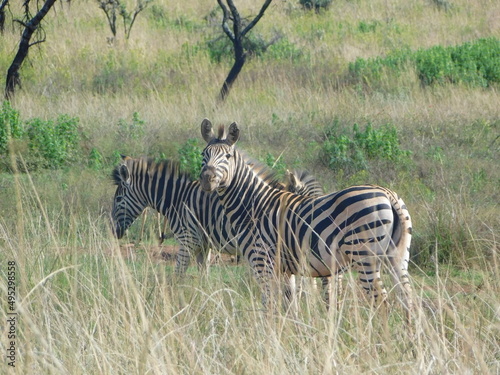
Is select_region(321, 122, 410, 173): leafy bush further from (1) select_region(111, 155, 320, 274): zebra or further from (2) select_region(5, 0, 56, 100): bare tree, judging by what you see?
(2) select_region(5, 0, 56, 100): bare tree

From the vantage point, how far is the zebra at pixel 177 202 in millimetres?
6129

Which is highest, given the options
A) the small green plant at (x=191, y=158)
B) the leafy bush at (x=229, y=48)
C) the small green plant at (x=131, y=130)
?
the leafy bush at (x=229, y=48)

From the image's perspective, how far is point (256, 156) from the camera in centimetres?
983

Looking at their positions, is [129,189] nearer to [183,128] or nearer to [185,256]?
[185,256]

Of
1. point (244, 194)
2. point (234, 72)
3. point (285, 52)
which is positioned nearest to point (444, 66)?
point (234, 72)

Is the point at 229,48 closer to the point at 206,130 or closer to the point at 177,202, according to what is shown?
the point at 177,202

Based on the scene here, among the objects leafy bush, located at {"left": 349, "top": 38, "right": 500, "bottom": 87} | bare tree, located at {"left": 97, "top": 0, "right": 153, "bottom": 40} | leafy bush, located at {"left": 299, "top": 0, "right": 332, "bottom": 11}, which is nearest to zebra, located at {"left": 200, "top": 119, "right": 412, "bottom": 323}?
leafy bush, located at {"left": 349, "top": 38, "right": 500, "bottom": 87}

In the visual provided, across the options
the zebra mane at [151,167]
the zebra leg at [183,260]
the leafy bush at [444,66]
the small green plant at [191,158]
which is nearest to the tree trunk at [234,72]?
the leafy bush at [444,66]

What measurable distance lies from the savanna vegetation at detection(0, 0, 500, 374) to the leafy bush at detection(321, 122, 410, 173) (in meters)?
0.03

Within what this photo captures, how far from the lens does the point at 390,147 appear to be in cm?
941

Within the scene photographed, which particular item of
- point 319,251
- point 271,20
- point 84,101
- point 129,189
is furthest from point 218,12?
point 319,251

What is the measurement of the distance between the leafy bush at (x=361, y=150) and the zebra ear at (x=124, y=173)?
334 cm

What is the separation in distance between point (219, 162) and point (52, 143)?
5.06m

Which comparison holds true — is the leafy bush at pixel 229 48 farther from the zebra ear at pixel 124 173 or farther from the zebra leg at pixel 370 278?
the zebra leg at pixel 370 278
